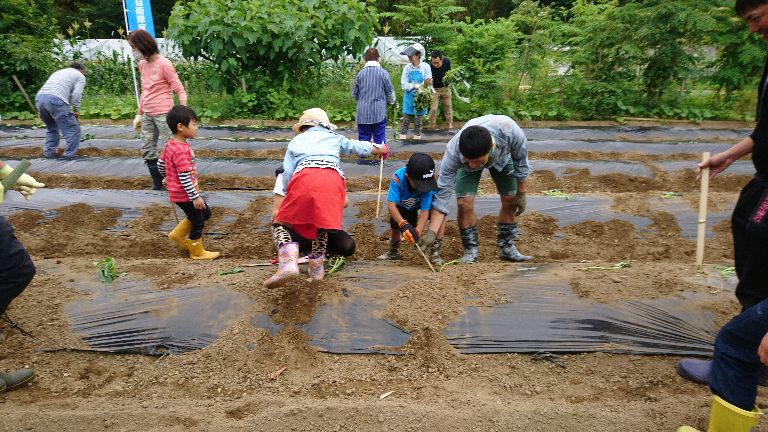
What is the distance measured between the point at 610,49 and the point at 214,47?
29.0ft

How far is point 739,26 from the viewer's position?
11.0m

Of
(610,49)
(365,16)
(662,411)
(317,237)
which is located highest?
(365,16)

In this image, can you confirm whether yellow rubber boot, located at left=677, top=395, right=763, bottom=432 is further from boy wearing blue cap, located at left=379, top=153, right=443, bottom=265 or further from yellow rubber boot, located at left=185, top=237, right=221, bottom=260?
yellow rubber boot, located at left=185, top=237, right=221, bottom=260

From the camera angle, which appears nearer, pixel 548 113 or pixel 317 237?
pixel 317 237

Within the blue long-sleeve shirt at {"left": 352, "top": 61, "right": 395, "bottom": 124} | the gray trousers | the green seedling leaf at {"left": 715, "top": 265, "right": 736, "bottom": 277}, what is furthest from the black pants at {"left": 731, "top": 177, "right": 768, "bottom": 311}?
the blue long-sleeve shirt at {"left": 352, "top": 61, "right": 395, "bottom": 124}

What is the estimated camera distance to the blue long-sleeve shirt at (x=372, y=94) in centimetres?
742

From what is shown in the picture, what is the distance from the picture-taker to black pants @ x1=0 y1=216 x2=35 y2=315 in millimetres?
2473

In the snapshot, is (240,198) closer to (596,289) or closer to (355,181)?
(355,181)

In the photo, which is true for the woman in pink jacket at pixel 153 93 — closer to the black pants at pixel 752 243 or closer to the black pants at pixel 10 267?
the black pants at pixel 10 267

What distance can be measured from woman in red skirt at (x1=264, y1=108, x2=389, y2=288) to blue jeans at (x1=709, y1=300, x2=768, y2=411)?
1.98 meters

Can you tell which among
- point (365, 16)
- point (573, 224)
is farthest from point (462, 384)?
point (365, 16)

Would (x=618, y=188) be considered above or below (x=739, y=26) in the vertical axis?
below

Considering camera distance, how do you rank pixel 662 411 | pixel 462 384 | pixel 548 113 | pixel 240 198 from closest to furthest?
1. pixel 662 411
2. pixel 462 384
3. pixel 240 198
4. pixel 548 113

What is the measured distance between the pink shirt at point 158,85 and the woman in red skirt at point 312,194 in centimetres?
283
